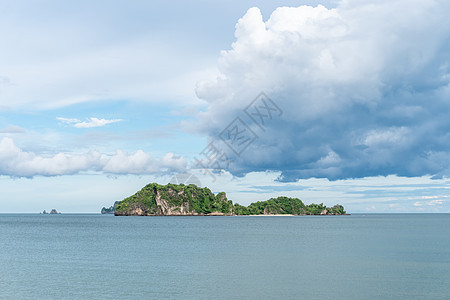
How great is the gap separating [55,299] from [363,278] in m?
40.8

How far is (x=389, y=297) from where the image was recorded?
156ft

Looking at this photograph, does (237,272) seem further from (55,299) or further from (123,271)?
(55,299)

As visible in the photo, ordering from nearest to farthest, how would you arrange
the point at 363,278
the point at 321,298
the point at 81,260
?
the point at 321,298
the point at 363,278
the point at 81,260

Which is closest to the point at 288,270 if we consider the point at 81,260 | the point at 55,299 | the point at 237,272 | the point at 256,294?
the point at 237,272

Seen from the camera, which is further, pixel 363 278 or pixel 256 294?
pixel 363 278

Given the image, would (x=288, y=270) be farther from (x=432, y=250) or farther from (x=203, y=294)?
(x=432, y=250)

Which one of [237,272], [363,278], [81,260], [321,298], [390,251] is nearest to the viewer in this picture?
[321,298]

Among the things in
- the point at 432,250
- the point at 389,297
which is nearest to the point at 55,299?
the point at 389,297

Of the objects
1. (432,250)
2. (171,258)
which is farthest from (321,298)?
(432,250)

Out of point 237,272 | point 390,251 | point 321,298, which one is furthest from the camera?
point 390,251

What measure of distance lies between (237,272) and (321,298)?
1927cm

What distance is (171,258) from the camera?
82.4 m

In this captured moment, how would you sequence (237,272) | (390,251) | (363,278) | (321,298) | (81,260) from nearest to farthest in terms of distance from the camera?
(321,298) → (363,278) → (237,272) → (81,260) → (390,251)

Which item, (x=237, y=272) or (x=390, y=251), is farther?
(x=390, y=251)
